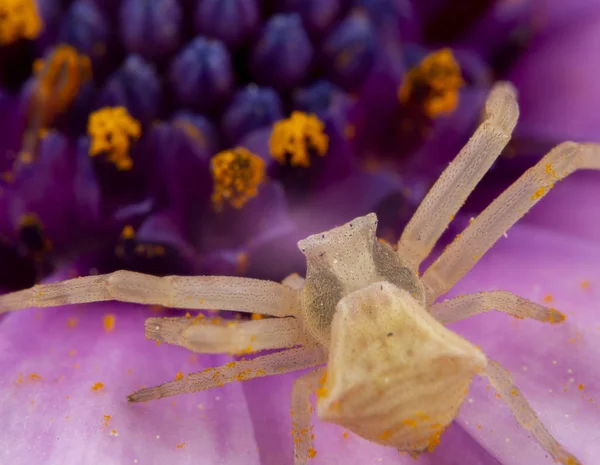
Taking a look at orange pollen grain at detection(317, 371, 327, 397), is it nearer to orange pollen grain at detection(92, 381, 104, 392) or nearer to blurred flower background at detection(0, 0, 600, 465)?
blurred flower background at detection(0, 0, 600, 465)

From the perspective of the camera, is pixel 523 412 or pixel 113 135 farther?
pixel 113 135

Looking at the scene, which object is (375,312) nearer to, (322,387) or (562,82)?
(322,387)

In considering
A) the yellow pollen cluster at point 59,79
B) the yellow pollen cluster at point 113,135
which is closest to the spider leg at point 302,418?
the yellow pollen cluster at point 113,135

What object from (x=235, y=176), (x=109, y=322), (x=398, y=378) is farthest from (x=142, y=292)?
(x=398, y=378)

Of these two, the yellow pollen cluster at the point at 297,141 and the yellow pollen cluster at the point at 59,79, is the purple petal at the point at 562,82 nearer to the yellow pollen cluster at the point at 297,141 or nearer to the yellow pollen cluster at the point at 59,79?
the yellow pollen cluster at the point at 297,141

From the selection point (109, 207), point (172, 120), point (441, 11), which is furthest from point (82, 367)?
point (441, 11)

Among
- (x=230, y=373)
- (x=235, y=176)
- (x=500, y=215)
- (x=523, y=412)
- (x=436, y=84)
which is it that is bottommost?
(x=523, y=412)

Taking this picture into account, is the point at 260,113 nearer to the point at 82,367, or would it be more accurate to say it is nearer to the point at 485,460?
the point at 82,367
